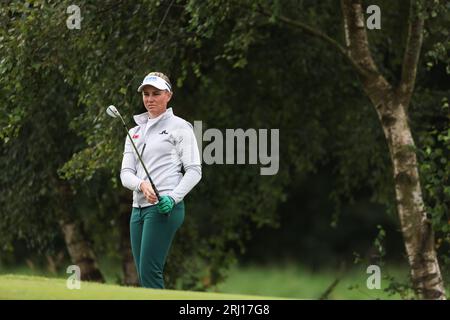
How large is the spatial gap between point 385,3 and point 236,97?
248 centimetres

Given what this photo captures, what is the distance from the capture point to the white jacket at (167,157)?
27.7 feet

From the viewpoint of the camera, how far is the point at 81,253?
55.8 feet

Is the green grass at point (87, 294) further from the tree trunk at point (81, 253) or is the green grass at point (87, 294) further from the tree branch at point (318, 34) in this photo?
the tree trunk at point (81, 253)

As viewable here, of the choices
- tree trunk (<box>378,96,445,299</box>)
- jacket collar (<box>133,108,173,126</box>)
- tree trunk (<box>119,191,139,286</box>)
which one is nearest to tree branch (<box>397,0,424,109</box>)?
tree trunk (<box>378,96,445,299</box>)

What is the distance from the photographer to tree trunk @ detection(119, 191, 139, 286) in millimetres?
16703

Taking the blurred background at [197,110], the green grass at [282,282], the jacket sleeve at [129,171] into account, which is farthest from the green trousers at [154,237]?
the blurred background at [197,110]

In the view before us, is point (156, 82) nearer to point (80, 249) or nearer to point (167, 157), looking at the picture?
point (167, 157)

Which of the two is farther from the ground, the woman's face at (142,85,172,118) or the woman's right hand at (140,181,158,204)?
the woman's face at (142,85,172,118)

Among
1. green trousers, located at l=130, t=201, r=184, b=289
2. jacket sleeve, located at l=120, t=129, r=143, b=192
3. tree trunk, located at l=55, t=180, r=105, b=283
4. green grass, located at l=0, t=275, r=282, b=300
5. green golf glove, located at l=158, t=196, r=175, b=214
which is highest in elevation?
tree trunk, located at l=55, t=180, r=105, b=283

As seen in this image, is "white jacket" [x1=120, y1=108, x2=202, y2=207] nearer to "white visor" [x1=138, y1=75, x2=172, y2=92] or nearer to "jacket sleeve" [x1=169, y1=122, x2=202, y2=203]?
"jacket sleeve" [x1=169, y1=122, x2=202, y2=203]

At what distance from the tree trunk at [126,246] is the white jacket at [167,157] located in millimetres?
8107

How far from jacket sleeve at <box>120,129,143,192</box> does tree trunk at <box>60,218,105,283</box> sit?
26.5ft

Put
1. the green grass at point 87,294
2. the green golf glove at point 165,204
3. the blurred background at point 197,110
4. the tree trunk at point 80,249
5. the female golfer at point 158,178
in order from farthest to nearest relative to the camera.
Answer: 1. the tree trunk at point 80,249
2. the blurred background at point 197,110
3. the female golfer at point 158,178
4. the green golf glove at point 165,204
5. the green grass at point 87,294

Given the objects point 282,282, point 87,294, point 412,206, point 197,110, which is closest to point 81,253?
point 197,110
